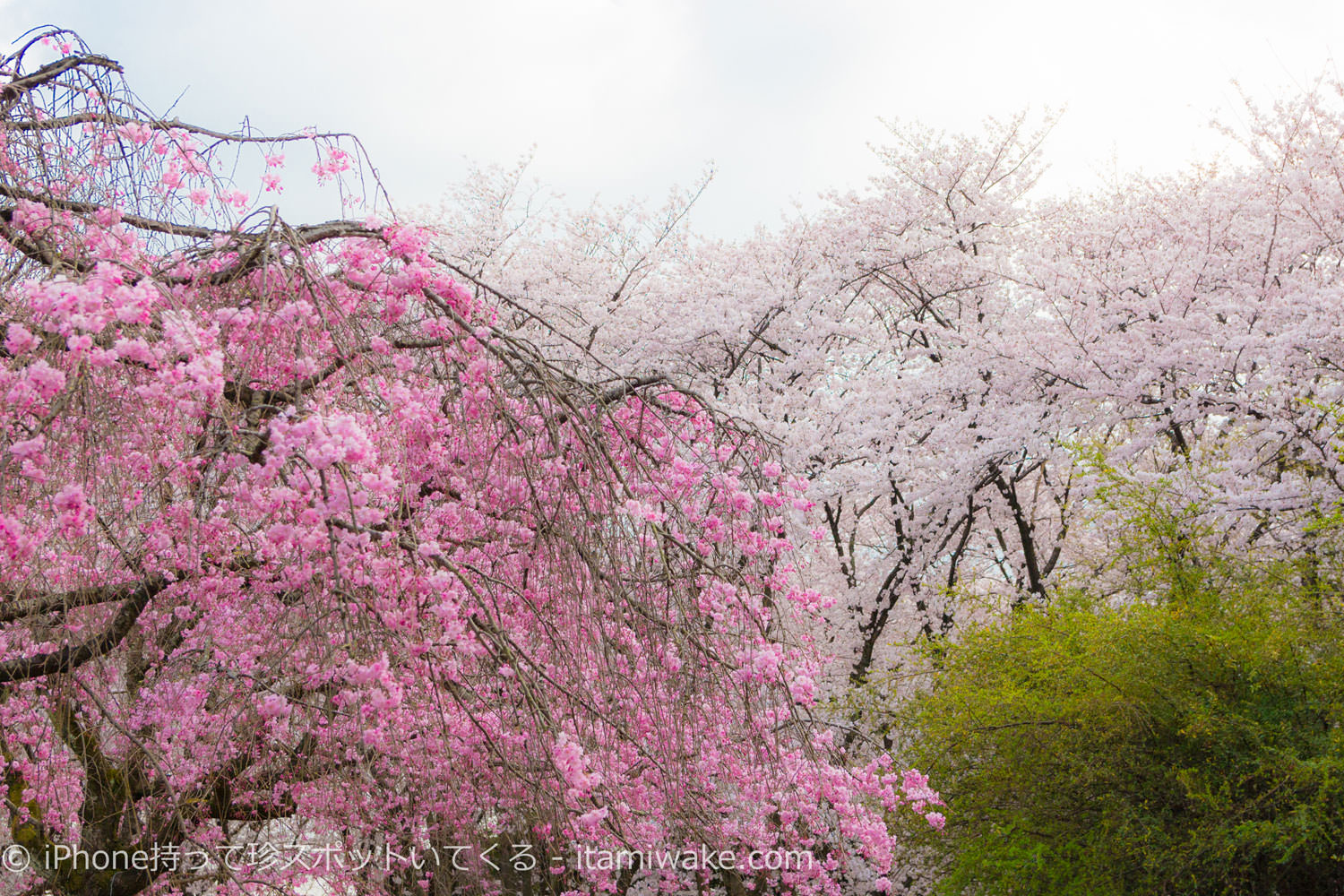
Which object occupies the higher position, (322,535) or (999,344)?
(999,344)

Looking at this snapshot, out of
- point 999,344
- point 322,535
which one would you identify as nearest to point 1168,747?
point 999,344

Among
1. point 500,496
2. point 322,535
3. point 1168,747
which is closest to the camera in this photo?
point 322,535

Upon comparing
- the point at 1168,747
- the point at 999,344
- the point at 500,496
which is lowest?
the point at 1168,747

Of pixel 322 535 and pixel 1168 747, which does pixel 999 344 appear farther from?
pixel 322 535

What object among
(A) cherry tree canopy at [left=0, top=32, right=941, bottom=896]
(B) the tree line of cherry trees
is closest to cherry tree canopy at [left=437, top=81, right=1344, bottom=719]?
(B) the tree line of cherry trees

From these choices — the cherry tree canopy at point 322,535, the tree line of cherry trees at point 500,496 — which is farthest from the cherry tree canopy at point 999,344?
the cherry tree canopy at point 322,535

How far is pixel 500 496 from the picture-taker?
13.2ft

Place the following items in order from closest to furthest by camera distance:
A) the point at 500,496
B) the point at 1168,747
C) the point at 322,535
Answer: the point at 322,535
the point at 500,496
the point at 1168,747

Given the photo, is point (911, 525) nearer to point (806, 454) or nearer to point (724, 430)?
point (806, 454)

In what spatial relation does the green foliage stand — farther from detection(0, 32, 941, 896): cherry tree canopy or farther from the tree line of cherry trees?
detection(0, 32, 941, 896): cherry tree canopy

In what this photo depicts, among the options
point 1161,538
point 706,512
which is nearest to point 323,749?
point 706,512

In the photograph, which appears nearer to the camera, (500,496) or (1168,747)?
(500,496)

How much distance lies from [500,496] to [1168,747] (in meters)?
4.25

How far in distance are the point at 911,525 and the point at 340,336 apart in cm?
819
